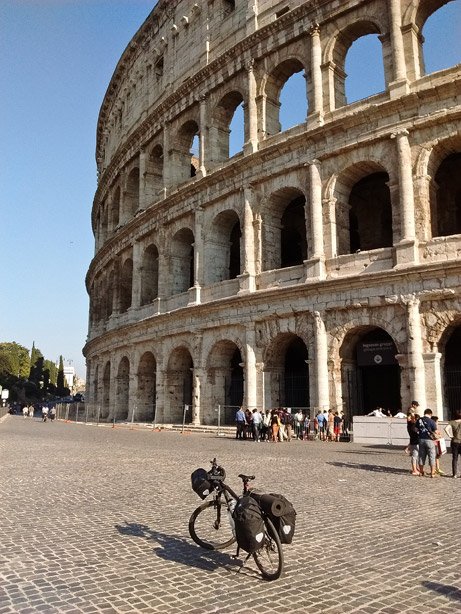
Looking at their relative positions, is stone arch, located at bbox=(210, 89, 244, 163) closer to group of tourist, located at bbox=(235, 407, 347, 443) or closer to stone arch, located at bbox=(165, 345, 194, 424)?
stone arch, located at bbox=(165, 345, 194, 424)

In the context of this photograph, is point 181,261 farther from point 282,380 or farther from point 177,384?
point 282,380

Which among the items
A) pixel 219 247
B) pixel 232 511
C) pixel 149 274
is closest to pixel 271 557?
pixel 232 511

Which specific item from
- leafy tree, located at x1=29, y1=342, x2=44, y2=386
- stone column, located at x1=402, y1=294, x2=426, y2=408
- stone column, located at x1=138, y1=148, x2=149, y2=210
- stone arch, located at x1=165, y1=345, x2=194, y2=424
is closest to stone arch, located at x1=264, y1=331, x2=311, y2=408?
stone column, located at x1=402, y1=294, x2=426, y2=408

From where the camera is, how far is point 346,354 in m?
17.0

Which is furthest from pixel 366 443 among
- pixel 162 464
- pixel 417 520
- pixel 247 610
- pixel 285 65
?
pixel 285 65

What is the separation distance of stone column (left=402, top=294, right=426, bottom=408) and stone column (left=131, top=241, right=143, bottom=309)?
1470cm

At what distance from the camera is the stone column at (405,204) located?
15.3 metres

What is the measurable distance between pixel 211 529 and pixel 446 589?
2.33 m

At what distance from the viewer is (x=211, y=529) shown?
5309 mm

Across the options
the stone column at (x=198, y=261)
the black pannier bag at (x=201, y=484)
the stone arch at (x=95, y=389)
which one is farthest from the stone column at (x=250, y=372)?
the stone arch at (x=95, y=389)

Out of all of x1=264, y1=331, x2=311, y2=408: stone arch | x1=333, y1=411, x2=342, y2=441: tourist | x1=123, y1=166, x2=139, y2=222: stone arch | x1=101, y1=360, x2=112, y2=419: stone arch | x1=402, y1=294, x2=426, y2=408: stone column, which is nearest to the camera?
x1=402, y1=294, x2=426, y2=408: stone column

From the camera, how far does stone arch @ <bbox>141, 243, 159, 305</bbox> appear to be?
2638cm

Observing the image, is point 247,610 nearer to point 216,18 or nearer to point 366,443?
point 366,443

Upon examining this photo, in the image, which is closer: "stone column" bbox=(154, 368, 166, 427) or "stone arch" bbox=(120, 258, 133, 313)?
"stone column" bbox=(154, 368, 166, 427)
